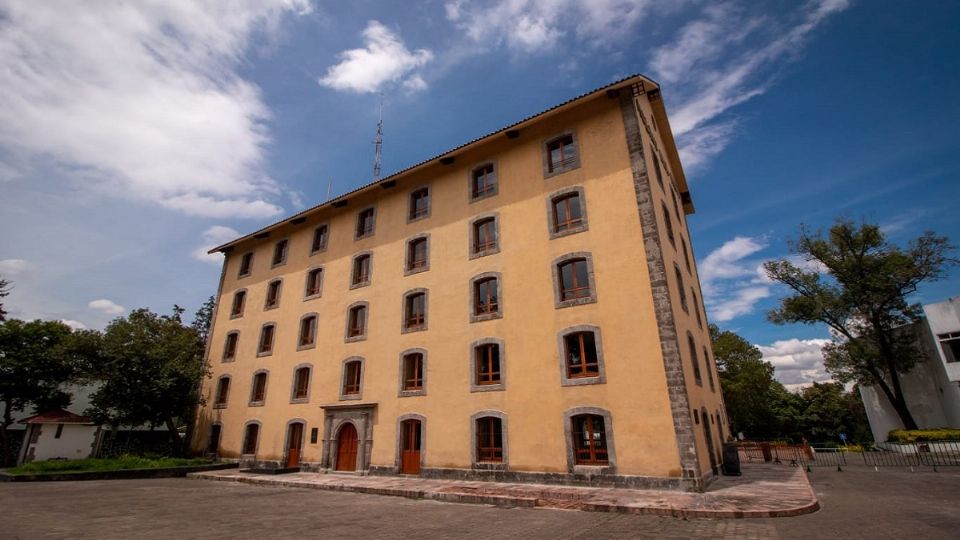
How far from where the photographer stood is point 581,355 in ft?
46.5

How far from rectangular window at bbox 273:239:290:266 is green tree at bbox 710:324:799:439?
3430 centimetres

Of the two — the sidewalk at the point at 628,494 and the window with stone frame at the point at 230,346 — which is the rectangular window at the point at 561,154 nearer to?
the sidewalk at the point at 628,494

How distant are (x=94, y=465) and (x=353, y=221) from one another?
15.3m

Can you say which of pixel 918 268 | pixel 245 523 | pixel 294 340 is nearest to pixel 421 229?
pixel 294 340

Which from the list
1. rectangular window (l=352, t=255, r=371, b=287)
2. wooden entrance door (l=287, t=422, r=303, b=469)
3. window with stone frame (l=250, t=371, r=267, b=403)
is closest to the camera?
wooden entrance door (l=287, t=422, r=303, b=469)

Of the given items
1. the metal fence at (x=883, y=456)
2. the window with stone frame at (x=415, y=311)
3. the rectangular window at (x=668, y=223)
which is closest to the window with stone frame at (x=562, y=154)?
the rectangular window at (x=668, y=223)

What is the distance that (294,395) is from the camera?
2122 centimetres

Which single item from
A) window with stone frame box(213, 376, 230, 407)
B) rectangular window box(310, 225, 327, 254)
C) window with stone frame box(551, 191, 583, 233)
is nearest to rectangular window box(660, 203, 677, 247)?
window with stone frame box(551, 191, 583, 233)

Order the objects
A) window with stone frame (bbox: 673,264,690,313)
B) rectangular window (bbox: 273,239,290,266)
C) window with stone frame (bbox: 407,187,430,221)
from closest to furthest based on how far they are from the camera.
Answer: window with stone frame (bbox: 673,264,690,313)
window with stone frame (bbox: 407,187,430,221)
rectangular window (bbox: 273,239,290,266)

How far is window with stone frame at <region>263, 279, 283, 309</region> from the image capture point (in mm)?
24312

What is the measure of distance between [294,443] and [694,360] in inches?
710

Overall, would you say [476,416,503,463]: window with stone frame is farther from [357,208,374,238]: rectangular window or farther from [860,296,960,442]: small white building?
[860,296,960,442]: small white building

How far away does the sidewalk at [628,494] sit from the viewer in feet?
30.8

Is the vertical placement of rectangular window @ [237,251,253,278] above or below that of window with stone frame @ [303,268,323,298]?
Result: above
